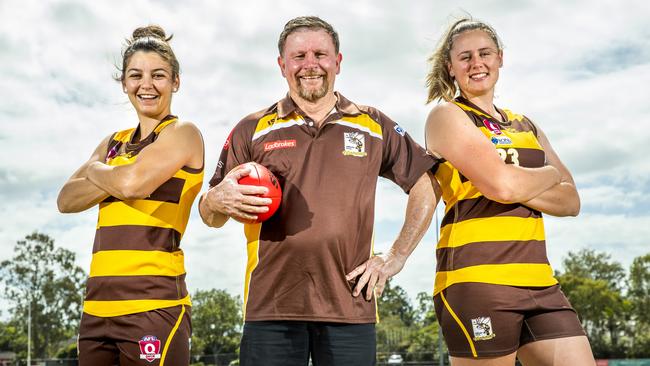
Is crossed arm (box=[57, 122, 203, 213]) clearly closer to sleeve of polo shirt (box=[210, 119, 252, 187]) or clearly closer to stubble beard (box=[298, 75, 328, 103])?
sleeve of polo shirt (box=[210, 119, 252, 187])

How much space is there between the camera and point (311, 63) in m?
4.44

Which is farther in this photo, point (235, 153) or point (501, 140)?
point (501, 140)

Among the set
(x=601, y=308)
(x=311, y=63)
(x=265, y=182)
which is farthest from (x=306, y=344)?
(x=601, y=308)

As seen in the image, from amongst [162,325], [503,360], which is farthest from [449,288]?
[162,325]

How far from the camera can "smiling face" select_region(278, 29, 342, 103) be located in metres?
4.45

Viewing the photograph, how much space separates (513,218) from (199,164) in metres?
2.14

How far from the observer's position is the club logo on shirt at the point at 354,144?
432cm

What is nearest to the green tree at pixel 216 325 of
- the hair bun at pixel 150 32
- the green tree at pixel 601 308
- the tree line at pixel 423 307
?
the tree line at pixel 423 307

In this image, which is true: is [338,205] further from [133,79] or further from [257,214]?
[133,79]

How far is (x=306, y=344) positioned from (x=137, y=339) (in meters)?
1.13

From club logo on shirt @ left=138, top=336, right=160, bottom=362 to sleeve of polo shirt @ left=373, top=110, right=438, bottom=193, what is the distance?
1770 millimetres

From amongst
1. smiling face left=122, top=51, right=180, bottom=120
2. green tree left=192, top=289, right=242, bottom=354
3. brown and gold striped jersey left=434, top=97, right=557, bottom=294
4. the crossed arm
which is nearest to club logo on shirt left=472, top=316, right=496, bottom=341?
brown and gold striped jersey left=434, top=97, right=557, bottom=294

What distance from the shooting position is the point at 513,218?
4.50 metres

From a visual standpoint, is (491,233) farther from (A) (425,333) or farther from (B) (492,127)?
(A) (425,333)
